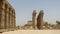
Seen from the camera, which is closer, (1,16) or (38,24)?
(1,16)

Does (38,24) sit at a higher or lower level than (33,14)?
lower

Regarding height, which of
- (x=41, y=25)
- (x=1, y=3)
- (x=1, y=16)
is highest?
(x=1, y=3)

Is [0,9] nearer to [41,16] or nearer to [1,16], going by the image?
[1,16]

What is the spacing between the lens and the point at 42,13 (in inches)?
1147

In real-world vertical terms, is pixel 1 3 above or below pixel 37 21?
above

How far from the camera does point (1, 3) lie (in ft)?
44.6

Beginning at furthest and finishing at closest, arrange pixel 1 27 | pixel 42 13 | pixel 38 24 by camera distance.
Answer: pixel 38 24 < pixel 42 13 < pixel 1 27

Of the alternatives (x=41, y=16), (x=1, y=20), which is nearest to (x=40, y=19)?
(x=41, y=16)

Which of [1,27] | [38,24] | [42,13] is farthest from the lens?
[38,24]

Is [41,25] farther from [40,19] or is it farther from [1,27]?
[1,27]

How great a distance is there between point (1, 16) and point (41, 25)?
17.2 meters

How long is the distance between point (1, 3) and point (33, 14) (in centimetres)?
1754

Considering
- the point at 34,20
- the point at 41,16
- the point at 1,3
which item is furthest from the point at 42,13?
the point at 1,3

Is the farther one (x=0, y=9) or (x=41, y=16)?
(x=41, y=16)
